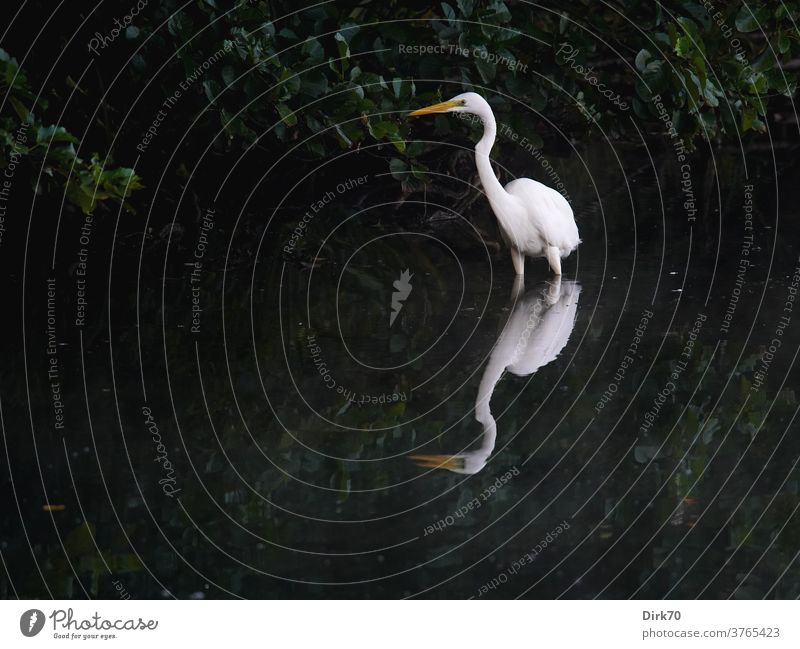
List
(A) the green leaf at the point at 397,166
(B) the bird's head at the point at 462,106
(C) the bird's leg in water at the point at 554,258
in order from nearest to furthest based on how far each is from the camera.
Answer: (C) the bird's leg in water at the point at 554,258
(B) the bird's head at the point at 462,106
(A) the green leaf at the point at 397,166

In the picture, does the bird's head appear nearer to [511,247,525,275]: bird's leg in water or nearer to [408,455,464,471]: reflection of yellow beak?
[511,247,525,275]: bird's leg in water

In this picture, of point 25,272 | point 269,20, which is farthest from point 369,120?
point 25,272

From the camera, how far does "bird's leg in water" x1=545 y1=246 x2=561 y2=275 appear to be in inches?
231

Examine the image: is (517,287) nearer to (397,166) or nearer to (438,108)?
(438,108)

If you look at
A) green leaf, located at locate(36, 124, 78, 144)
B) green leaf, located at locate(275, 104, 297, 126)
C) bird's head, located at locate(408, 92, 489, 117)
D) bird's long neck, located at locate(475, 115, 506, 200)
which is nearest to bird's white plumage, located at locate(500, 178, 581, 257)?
bird's long neck, located at locate(475, 115, 506, 200)

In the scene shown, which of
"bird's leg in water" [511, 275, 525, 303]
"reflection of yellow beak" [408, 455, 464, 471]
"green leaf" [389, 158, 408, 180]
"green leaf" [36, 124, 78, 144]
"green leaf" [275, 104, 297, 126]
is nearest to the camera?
"reflection of yellow beak" [408, 455, 464, 471]

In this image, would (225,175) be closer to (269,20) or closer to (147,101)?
(147,101)

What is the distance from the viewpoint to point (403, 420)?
4.12 meters

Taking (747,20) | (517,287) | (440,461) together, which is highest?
(747,20)

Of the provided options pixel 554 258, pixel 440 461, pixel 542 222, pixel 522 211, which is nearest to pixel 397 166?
pixel 522 211

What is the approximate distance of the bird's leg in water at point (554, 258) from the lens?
19.3 feet

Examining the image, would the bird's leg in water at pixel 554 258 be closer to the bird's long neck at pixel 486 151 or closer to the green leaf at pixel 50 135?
the bird's long neck at pixel 486 151

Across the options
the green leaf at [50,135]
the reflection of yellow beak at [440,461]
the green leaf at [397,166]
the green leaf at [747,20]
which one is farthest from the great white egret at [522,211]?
the reflection of yellow beak at [440,461]

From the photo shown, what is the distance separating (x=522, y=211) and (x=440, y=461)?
7.92ft
